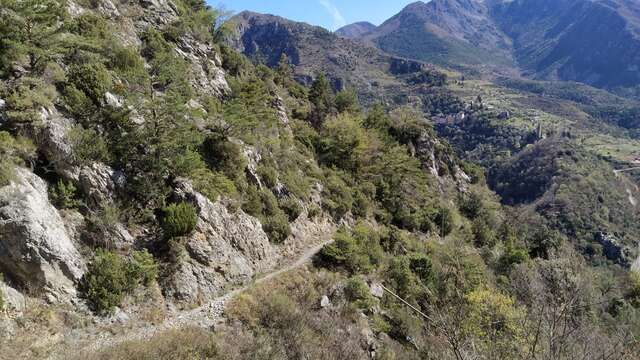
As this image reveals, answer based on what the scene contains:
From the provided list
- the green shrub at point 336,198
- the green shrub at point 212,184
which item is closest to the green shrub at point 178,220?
the green shrub at point 212,184

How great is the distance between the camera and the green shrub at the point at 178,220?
14320 mm

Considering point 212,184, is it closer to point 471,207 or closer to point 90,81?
point 90,81

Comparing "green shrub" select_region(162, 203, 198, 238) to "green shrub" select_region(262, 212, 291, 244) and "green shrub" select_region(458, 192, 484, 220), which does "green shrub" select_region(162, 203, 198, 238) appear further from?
"green shrub" select_region(458, 192, 484, 220)

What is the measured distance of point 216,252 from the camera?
15.8m

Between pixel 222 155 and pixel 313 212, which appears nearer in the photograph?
pixel 222 155

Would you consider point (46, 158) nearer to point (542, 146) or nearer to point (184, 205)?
point (184, 205)

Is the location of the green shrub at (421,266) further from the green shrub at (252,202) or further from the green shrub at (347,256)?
the green shrub at (252,202)

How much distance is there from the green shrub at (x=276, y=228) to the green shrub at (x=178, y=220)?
5.38m

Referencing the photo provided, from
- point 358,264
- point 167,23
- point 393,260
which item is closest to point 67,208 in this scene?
point 358,264

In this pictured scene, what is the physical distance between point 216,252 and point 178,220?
7.13 feet

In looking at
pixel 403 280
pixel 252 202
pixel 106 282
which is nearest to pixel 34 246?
pixel 106 282

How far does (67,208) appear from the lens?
1246 cm

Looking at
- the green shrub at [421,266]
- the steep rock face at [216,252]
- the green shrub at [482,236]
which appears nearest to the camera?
the steep rock face at [216,252]

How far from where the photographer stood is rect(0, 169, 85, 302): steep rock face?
32.9ft
